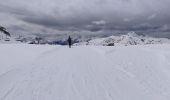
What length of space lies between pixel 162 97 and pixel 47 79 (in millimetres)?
6429

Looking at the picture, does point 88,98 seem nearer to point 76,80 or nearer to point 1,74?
point 76,80

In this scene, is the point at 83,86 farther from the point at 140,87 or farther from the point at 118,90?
the point at 140,87

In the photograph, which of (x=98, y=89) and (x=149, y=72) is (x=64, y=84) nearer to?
(x=98, y=89)

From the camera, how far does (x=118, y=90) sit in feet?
41.4

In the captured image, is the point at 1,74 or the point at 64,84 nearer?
the point at 64,84

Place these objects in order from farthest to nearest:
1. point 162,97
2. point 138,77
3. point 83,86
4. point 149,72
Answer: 1. point 149,72
2. point 138,77
3. point 83,86
4. point 162,97

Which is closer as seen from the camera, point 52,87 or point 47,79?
point 52,87

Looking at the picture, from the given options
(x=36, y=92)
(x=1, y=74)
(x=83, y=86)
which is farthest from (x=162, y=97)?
(x=1, y=74)

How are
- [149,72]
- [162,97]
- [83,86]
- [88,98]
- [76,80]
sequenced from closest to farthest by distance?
[88,98]
[162,97]
[83,86]
[76,80]
[149,72]

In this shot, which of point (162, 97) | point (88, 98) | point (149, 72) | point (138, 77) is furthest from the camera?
point (149, 72)

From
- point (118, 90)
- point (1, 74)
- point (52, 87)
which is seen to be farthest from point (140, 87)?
point (1, 74)

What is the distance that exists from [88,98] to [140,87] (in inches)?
159

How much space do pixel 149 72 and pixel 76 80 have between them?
6631 millimetres

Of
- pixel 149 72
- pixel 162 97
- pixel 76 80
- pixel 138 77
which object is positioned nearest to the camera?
pixel 162 97
